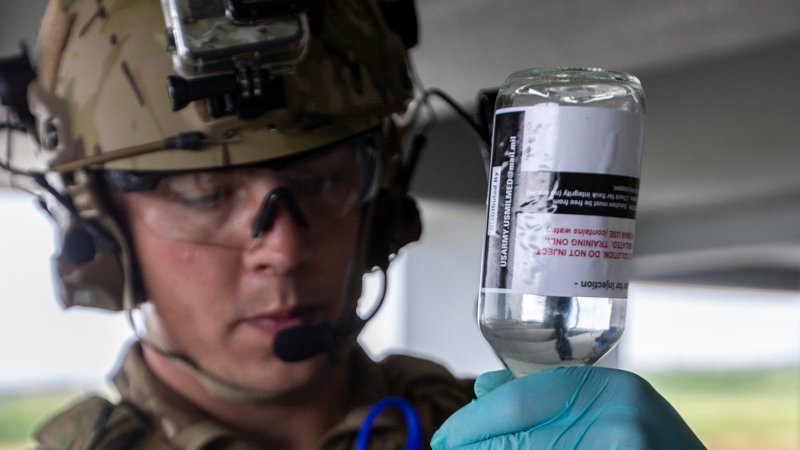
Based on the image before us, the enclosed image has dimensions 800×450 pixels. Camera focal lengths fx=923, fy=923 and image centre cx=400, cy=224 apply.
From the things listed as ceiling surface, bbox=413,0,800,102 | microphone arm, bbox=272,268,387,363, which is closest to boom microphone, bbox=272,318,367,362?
microphone arm, bbox=272,268,387,363

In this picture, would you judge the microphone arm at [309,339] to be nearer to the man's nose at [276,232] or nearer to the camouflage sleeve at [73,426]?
the man's nose at [276,232]

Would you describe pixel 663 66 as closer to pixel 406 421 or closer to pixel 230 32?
pixel 406 421

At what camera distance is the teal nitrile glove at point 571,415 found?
2.82 feet

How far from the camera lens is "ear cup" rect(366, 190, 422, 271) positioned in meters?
1.37

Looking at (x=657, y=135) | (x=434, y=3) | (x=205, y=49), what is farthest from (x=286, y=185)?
(x=657, y=135)

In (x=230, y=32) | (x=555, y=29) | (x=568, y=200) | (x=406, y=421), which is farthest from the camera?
(x=555, y=29)

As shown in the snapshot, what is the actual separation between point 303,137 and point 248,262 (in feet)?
0.60

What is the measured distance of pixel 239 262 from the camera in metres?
1.24

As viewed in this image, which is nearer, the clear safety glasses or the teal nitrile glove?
the teal nitrile glove

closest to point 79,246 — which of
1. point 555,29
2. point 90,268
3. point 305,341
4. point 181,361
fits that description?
point 90,268

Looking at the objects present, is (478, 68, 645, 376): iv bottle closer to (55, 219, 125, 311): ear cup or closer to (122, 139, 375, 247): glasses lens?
Answer: (122, 139, 375, 247): glasses lens

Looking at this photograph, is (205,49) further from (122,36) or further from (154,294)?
(154,294)

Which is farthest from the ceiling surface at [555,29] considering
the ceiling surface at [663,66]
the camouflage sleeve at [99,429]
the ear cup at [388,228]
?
the camouflage sleeve at [99,429]

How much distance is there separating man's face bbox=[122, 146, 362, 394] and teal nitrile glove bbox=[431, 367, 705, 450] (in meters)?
0.43
